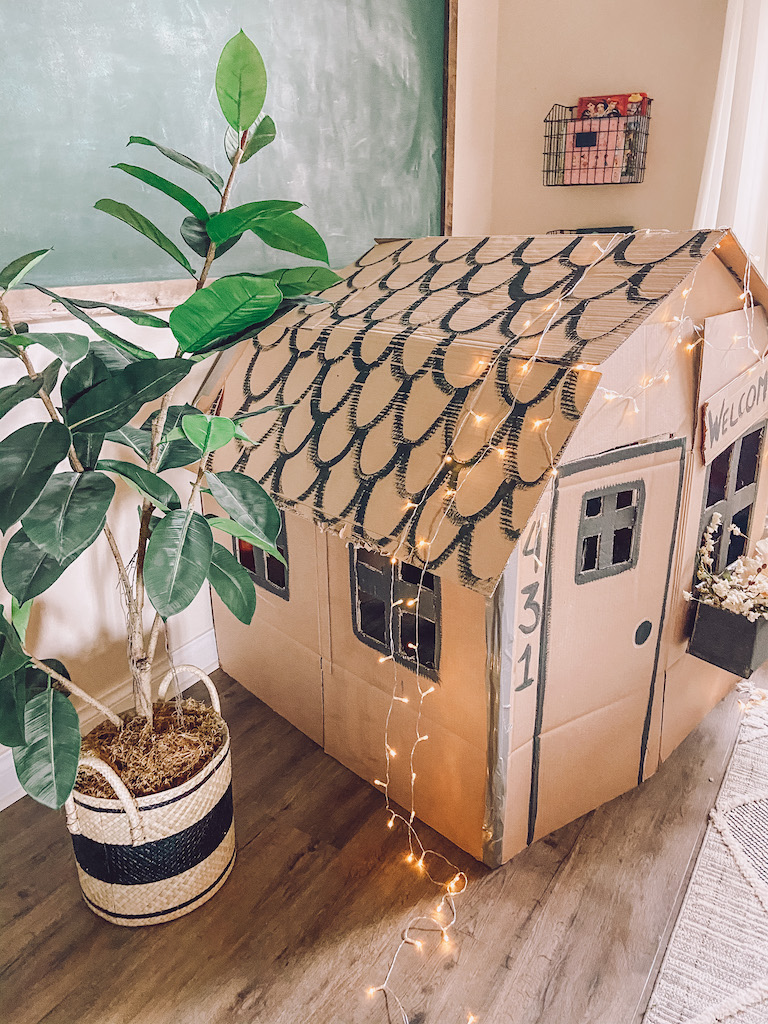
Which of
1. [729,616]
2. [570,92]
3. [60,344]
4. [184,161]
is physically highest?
[570,92]

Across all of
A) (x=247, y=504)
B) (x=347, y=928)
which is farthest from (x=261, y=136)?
(x=347, y=928)

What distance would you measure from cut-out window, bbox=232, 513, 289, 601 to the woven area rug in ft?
3.43

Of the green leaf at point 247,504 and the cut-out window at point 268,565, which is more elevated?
the green leaf at point 247,504

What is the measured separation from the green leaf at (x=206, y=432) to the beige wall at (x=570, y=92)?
6.42ft

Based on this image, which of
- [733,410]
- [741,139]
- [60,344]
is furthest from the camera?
[741,139]

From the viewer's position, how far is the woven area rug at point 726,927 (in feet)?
3.74

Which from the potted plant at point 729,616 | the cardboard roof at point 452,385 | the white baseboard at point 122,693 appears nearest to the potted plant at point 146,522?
the cardboard roof at point 452,385

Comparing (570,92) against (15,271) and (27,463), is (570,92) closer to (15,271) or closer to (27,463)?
(15,271)

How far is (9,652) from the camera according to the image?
1105mm

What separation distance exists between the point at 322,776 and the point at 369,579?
21.8 inches

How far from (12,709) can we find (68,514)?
409 mm

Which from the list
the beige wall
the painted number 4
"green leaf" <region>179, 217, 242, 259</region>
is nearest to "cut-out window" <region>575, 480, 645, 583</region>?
the painted number 4

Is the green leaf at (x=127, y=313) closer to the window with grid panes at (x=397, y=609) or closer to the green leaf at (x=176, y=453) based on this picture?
the green leaf at (x=176, y=453)

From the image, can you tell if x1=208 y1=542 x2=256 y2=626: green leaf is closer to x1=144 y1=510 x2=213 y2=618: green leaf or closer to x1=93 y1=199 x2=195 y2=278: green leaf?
x1=144 y1=510 x2=213 y2=618: green leaf
